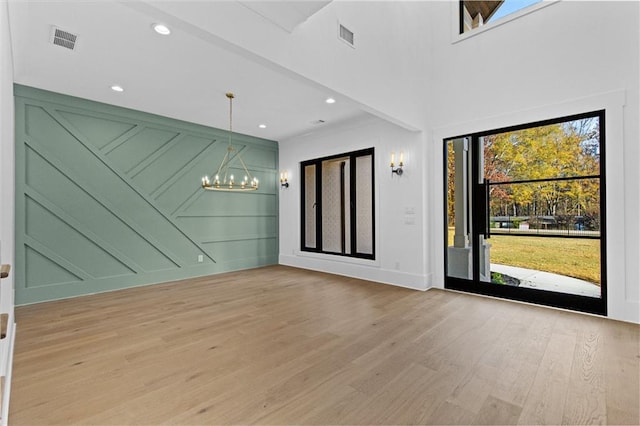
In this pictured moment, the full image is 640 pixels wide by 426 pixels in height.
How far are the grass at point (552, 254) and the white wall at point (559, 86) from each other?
0.93ft

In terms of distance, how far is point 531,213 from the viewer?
4320mm

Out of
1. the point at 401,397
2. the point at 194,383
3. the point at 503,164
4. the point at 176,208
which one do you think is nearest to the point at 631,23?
the point at 503,164

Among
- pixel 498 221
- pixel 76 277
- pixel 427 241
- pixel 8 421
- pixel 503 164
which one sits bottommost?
pixel 8 421

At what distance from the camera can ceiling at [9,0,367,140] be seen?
2.71 metres

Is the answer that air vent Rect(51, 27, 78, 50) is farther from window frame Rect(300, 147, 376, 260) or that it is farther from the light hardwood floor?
window frame Rect(300, 147, 376, 260)

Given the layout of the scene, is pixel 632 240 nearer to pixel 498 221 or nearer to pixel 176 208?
pixel 498 221

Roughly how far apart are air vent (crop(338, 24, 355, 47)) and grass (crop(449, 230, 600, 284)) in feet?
11.3

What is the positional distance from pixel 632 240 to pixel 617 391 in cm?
216

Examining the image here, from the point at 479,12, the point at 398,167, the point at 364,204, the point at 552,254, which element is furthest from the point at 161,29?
the point at 552,254

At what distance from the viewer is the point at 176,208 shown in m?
5.84

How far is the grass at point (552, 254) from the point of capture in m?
3.86

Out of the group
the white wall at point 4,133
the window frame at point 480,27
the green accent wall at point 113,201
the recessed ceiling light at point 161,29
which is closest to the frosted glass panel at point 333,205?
the green accent wall at point 113,201

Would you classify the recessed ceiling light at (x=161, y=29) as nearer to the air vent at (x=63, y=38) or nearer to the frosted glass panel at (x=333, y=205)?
the air vent at (x=63, y=38)

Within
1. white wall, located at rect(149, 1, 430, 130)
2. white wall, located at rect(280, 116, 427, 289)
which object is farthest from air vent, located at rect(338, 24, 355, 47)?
white wall, located at rect(280, 116, 427, 289)
